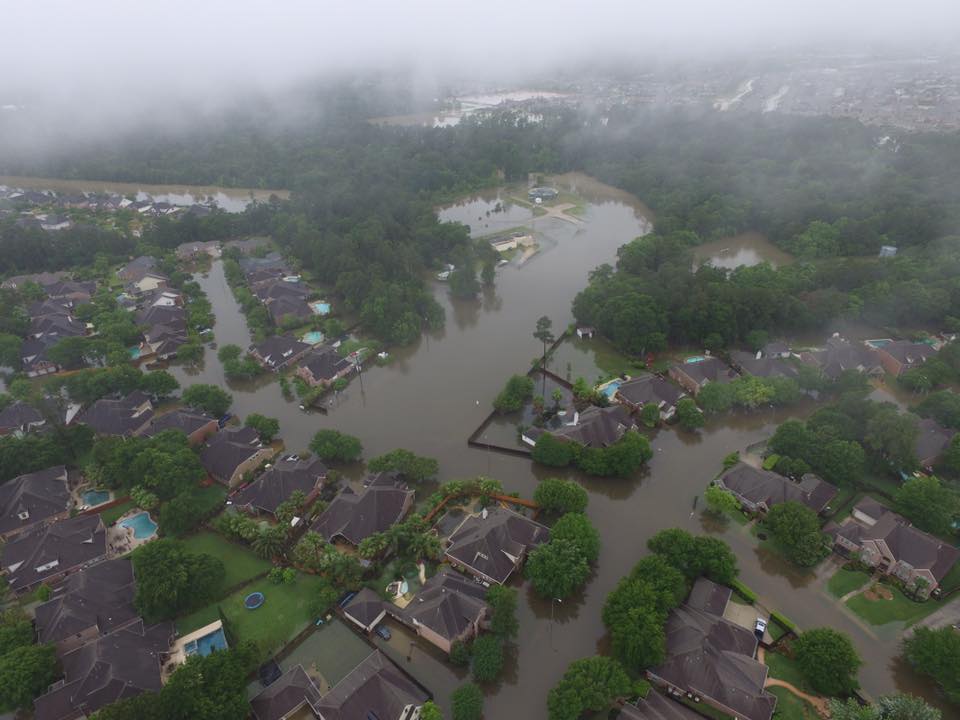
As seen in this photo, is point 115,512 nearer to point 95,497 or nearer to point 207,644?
point 95,497

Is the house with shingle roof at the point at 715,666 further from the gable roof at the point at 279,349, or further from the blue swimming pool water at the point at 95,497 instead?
the gable roof at the point at 279,349

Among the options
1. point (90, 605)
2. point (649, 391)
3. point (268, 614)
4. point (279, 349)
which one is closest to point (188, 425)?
point (279, 349)

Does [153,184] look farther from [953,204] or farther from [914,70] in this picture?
[914,70]

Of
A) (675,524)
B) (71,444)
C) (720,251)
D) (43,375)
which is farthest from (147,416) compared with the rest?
(720,251)

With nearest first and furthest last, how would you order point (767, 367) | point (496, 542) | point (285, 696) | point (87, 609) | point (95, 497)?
point (285, 696), point (87, 609), point (496, 542), point (95, 497), point (767, 367)

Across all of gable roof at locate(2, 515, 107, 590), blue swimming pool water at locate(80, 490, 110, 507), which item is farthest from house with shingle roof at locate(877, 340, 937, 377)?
blue swimming pool water at locate(80, 490, 110, 507)

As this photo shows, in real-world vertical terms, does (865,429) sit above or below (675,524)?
above
